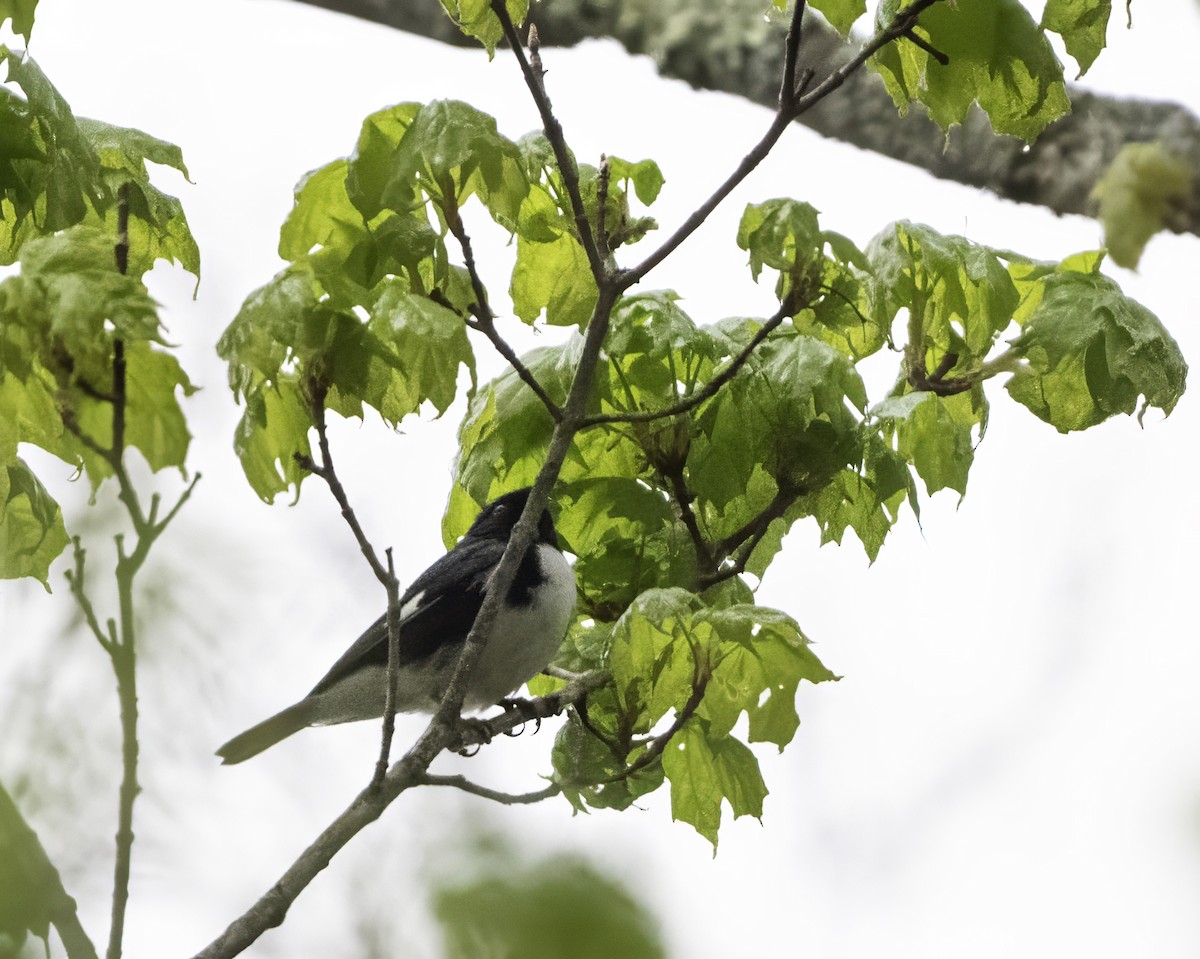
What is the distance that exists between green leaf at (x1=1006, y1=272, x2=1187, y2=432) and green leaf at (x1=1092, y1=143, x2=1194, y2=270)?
4.07ft

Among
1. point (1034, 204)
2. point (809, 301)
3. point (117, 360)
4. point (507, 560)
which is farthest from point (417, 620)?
point (1034, 204)

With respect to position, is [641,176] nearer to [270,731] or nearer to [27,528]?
[27,528]

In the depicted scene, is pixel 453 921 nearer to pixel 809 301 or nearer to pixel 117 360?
pixel 117 360

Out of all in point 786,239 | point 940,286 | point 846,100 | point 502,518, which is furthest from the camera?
point 846,100

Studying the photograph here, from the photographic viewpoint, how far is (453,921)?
143cm

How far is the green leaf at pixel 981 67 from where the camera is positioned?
1771mm

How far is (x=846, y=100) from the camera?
429cm

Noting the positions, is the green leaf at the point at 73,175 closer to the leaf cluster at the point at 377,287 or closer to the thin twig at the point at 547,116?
the leaf cluster at the point at 377,287

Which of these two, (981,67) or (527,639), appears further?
(527,639)

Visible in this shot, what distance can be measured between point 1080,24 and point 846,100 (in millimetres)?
2630

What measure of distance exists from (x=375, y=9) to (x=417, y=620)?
2205 mm

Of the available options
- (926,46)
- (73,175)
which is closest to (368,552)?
(73,175)

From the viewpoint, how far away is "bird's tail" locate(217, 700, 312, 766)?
2791 millimetres

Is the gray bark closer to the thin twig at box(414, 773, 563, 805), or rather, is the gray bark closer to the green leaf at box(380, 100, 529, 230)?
the green leaf at box(380, 100, 529, 230)
